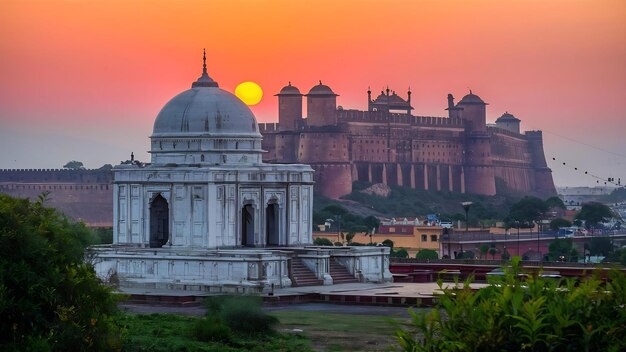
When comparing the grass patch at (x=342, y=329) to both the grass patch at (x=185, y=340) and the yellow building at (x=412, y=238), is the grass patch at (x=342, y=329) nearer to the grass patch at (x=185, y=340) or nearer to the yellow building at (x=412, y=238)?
the grass patch at (x=185, y=340)

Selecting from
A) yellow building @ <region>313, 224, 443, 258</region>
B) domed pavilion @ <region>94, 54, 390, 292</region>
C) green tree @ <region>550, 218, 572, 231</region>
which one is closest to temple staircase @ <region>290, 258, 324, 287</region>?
domed pavilion @ <region>94, 54, 390, 292</region>

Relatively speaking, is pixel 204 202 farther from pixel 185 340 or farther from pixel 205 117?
pixel 185 340

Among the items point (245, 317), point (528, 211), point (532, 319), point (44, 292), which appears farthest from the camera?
point (528, 211)

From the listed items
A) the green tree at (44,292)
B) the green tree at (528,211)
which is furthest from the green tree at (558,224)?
the green tree at (44,292)

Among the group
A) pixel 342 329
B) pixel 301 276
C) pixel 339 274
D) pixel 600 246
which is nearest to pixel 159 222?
pixel 301 276

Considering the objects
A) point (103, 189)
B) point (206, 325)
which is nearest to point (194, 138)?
point (206, 325)

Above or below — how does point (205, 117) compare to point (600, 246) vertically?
above

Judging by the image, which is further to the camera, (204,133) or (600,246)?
(600,246)

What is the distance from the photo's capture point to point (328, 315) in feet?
87.8

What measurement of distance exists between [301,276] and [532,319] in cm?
2139

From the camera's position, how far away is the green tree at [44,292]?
51.8 ft

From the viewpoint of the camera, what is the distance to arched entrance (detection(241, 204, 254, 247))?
34.9 metres

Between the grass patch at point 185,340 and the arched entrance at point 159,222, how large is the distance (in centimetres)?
1092

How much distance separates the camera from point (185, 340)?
21.8 m
